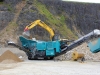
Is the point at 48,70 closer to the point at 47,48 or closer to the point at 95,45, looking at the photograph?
the point at 95,45

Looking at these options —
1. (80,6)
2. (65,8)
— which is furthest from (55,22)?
(80,6)

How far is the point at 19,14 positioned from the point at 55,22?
26.1 feet

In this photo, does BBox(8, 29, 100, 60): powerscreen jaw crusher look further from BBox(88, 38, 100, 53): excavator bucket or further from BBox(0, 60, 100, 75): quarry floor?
BBox(0, 60, 100, 75): quarry floor

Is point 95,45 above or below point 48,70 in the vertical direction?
above

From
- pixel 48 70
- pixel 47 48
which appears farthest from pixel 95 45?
pixel 48 70

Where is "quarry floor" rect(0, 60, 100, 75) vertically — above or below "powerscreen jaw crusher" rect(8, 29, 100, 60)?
below

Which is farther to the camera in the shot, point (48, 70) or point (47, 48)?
point (47, 48)

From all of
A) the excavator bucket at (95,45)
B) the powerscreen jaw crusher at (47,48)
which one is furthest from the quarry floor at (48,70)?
the powerscreen jaw crusher at (47,48)

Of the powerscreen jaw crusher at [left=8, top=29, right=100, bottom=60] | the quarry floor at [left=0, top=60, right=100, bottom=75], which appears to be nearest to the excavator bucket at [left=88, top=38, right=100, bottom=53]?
the powerscreen jaw crusher at [left=8, top=29, right=100, bottom=60]

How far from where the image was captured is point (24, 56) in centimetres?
3481

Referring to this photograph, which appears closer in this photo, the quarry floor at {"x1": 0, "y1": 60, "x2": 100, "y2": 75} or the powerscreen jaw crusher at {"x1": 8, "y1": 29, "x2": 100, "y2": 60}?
the quarry floor at {"x1": 0, "y1": 60, "x2": 100, "y2": 75}

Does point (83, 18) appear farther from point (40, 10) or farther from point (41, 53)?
point (41, 53)

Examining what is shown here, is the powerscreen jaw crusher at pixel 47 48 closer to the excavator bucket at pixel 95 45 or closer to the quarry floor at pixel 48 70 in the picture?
the excavator bucket at pixel 95 45

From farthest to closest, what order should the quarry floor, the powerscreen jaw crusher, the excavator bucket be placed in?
the powerscreen jaw crusher, the excavator bucket, the quarry floor
